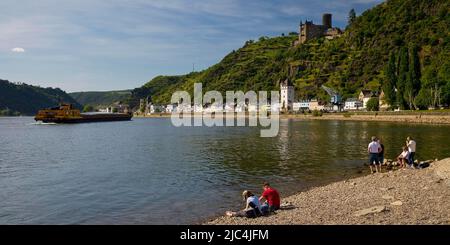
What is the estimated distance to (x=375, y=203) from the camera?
56.3 ft

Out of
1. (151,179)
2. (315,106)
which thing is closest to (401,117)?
(315,106)

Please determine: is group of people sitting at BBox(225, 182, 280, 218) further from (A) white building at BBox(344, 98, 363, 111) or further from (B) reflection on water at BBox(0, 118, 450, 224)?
(A) white building at BBox(344, 98, 363, 111)

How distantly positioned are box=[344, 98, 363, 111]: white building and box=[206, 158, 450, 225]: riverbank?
500ft

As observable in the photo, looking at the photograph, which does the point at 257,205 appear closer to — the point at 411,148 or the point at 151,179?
the point at 151,179

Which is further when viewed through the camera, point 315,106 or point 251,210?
point 315,106

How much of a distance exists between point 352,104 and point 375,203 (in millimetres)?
164249

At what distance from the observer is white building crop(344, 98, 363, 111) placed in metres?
170

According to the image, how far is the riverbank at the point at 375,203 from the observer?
14.5 metres

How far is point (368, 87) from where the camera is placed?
185 meters

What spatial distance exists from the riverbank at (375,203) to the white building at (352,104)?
153 metres

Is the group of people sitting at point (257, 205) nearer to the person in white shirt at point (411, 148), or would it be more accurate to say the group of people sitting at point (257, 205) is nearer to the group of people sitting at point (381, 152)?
the group of people sitting at point (381, 152)

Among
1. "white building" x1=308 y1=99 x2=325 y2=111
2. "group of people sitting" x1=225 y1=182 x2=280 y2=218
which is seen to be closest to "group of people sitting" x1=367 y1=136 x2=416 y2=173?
"group of people sitting" x1=225 y1=182 x2=280 y2=218

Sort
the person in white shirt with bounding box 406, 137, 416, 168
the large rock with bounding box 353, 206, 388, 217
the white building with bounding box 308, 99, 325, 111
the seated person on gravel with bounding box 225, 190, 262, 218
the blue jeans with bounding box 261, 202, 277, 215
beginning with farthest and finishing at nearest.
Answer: the white building with bounding box 308, 99, 325, 111 < the person in white shirt with bounding box 406, 137, 416, 168 < the blue jeans with bounding box 261, 202, 277, 215 < the seated person on gravel with bounding box 225, 190, 262, 218 < the large rock with bounding box 353, 206, 388, 217
